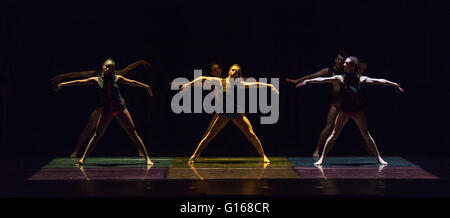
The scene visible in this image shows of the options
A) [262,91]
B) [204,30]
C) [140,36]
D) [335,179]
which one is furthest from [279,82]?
[335,179]

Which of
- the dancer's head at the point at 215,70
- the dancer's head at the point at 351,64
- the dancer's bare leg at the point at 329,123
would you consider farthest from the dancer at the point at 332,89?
the dancer's head at the point at 215,70

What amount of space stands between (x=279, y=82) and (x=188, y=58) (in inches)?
70.1

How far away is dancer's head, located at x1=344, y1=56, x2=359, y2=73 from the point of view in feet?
47.4

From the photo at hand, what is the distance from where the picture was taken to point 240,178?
42.8 ft

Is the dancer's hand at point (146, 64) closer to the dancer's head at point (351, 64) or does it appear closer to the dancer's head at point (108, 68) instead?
the dancer's head at point (108, 68)

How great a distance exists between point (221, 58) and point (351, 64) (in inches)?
121

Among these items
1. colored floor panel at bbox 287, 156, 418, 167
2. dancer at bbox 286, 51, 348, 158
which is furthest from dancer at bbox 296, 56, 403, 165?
dancer at bbox 286, 51, 348, 158

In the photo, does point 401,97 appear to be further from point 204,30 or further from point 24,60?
point 24,60

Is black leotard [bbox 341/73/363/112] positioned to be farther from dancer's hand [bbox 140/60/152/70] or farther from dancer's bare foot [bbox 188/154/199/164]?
dancer's hand [bbox 140/60/152/70]

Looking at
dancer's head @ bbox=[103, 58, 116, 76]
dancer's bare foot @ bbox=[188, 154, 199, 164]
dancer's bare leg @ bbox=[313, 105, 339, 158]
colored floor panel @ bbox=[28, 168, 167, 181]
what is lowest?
dancer's bare foot @ bbox=[188, 154, 199, 164]

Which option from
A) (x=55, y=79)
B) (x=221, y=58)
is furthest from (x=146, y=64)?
(x=55, y=79)

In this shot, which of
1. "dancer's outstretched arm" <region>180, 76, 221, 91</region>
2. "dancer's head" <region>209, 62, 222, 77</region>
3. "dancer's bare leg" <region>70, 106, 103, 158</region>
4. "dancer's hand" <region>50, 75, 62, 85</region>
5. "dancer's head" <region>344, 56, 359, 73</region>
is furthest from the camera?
"dancer's hand" <region>50, 75, 62, 85</region>

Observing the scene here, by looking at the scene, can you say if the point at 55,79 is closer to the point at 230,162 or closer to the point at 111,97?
the point at 111,97

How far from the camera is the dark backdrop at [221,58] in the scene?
16.7 m
